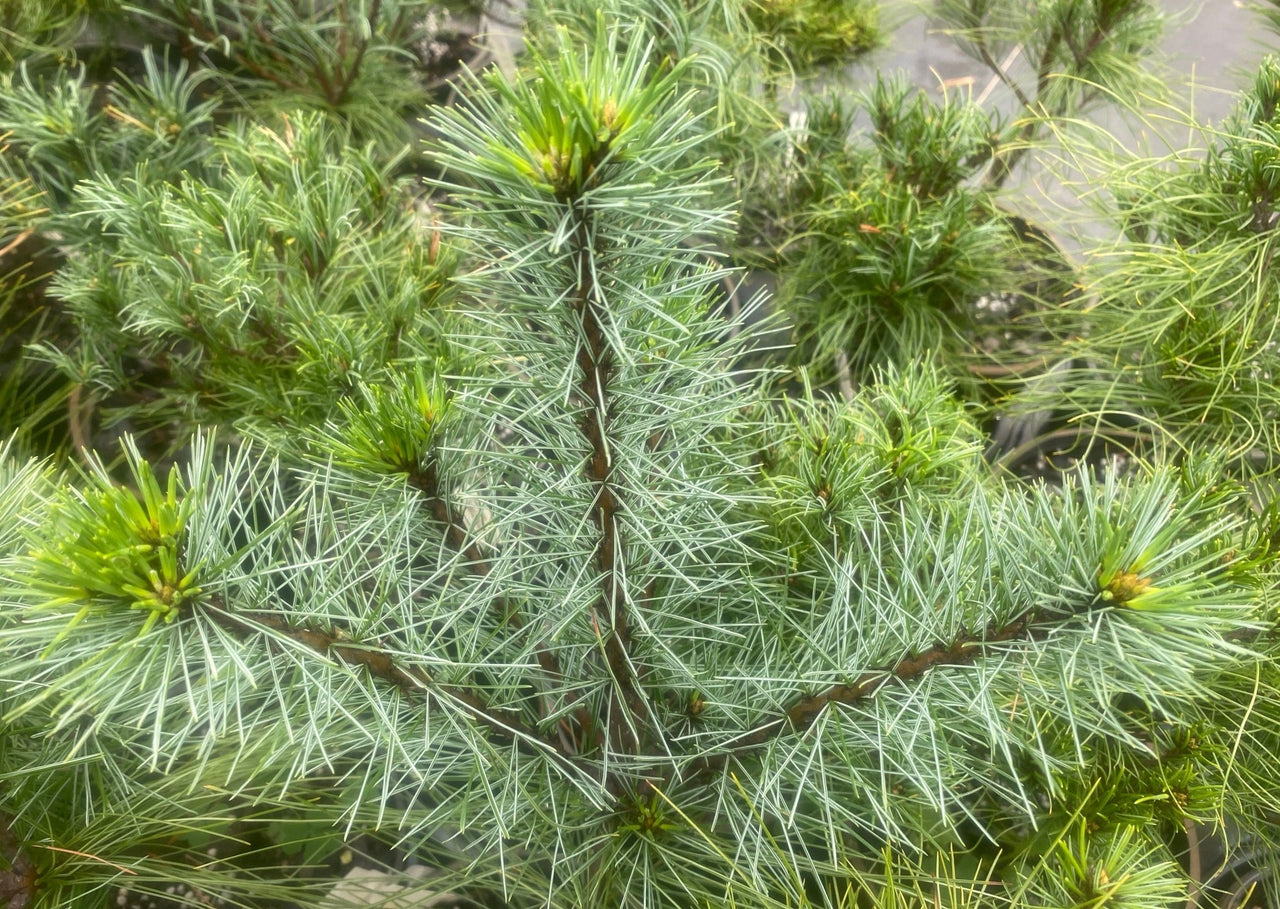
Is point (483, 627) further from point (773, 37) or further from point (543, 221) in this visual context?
point (773, 37)

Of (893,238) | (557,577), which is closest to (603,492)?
(557,577)

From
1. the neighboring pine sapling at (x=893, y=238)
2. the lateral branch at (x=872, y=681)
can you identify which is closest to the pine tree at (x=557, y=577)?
the lateral branch at (x=872, y=681)

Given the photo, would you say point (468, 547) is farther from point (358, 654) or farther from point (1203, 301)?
point (1203, 301)

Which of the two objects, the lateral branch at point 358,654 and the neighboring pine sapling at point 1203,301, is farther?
the neighboring pine sapling at point 1203,301

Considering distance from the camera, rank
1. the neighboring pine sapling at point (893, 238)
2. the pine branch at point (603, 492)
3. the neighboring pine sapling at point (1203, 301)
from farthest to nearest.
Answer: the neighboring pine sapling at point (893, 238) < the neighboring pine sapling at point (1203, 301) < the pine branch at point (603, 492)

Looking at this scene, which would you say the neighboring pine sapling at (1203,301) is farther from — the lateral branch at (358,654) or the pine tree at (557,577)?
the lateral branch at (358,654)

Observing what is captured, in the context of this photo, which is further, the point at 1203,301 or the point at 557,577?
the point at 1203,301

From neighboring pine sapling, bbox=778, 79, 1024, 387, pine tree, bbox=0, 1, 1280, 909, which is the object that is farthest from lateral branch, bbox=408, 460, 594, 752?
neighboring pine sapling, bbox=778, 79, 1024, 387

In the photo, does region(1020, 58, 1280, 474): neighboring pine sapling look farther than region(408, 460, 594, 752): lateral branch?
Yes

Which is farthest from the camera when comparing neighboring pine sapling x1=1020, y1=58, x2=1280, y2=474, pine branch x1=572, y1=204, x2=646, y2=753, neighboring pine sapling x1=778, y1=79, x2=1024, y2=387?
neighboring pine sapling x1=778, y1=79, x2=1024, y2=387

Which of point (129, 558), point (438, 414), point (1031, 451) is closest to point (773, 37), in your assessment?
point (1031, 451)

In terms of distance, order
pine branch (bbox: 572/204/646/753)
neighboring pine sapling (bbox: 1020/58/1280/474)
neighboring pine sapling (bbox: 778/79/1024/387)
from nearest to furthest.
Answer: pine branch (bbox: 572/204/646/753) → neighboring pine sapling (bbox: 1020/58/1280/474) → neighboring pine sapling (bbox: 778/79/1024/387)

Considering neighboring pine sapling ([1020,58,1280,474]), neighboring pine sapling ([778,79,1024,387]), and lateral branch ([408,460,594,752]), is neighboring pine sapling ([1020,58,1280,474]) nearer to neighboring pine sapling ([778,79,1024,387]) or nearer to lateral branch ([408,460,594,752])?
neighboring pine sapling ([778,79,1024,387])

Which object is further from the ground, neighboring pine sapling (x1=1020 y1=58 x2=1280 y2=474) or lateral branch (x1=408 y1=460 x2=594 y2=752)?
neighboring pine sapling (x1=1020 y1=58 x2=1280 y2=474)
